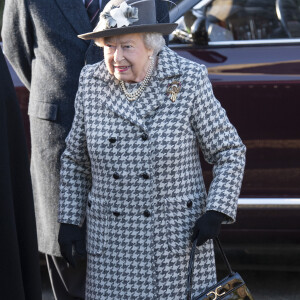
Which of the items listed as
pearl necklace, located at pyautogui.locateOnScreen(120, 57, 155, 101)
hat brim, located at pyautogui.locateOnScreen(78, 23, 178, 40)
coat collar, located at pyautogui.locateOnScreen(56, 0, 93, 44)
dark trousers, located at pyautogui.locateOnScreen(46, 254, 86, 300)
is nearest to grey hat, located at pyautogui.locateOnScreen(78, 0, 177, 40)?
hat brim, located at pyautogui.locateOnScreen(78, 23, 178, 40)

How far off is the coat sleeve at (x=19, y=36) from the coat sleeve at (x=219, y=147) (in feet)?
3.37

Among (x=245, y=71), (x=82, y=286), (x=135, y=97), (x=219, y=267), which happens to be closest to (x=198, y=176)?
(x=135, y=97)

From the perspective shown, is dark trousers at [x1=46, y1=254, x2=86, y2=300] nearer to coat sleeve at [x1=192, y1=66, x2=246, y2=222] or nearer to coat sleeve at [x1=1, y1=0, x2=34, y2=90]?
coat sleeve at [x1=1, y1=0, x2=34, y2=90]

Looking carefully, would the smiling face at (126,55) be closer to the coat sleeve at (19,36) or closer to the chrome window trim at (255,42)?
the coat sleeve at (19,36)

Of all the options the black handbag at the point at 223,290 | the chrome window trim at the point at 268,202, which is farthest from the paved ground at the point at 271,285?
the black handbag at the point at 223,290

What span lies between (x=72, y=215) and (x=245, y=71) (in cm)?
162

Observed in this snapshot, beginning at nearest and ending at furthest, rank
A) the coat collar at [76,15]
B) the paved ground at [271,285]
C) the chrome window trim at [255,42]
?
the coat collar at [76,15] → the chrome window trim at [255,42] → the paved ground at [271,285]

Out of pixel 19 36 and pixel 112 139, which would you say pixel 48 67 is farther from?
pixel 112 139

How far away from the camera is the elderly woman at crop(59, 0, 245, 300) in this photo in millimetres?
2914

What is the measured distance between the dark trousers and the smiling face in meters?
1.24

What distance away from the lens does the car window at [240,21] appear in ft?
14.8

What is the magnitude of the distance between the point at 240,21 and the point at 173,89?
1.71 metres

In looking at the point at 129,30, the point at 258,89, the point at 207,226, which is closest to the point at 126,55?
the point at 129,30

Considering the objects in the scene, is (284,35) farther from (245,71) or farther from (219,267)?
(219,267)
